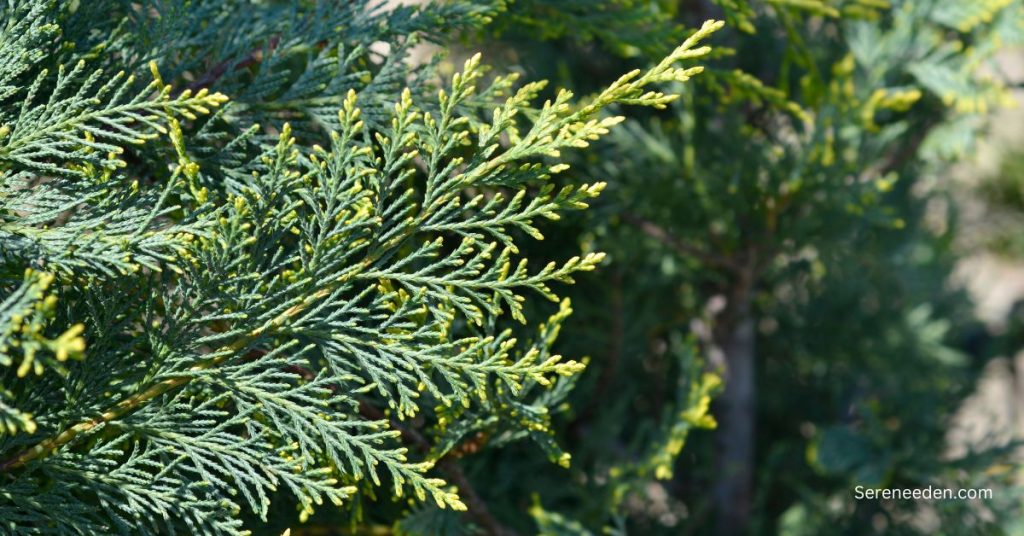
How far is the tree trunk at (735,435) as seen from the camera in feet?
7.91

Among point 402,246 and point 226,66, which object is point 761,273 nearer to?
point 402,246

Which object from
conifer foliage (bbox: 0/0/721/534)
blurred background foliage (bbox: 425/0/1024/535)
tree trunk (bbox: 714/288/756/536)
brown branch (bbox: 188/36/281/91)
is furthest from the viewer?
tree trunk (bbox: 714/288/756/536)

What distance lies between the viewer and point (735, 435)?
246cm

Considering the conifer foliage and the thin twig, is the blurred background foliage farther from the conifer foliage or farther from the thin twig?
the conifer foliage

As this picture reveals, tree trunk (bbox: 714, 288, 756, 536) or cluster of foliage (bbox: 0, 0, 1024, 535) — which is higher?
cluster of foliage (bbox: 0, 0, 1024, 535)

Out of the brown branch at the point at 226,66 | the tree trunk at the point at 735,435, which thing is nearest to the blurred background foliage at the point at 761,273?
the tree trunk at the point at 735,435

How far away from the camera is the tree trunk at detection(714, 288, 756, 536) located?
241cm

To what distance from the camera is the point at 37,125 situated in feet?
3.76

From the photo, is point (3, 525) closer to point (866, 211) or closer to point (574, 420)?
point (574, 420)

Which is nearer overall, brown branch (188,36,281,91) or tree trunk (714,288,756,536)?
brown branch (188,36,281,91)

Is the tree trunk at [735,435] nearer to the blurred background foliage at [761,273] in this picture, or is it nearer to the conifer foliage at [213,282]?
the blurred background foliage at [761,273]

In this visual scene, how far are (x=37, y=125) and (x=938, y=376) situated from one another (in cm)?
281

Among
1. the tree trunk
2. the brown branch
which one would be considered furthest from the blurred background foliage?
the brown branch

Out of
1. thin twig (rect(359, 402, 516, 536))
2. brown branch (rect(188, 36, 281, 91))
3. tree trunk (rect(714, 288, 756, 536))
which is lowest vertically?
tree trunk (rect(714, 288, 756, 536))
